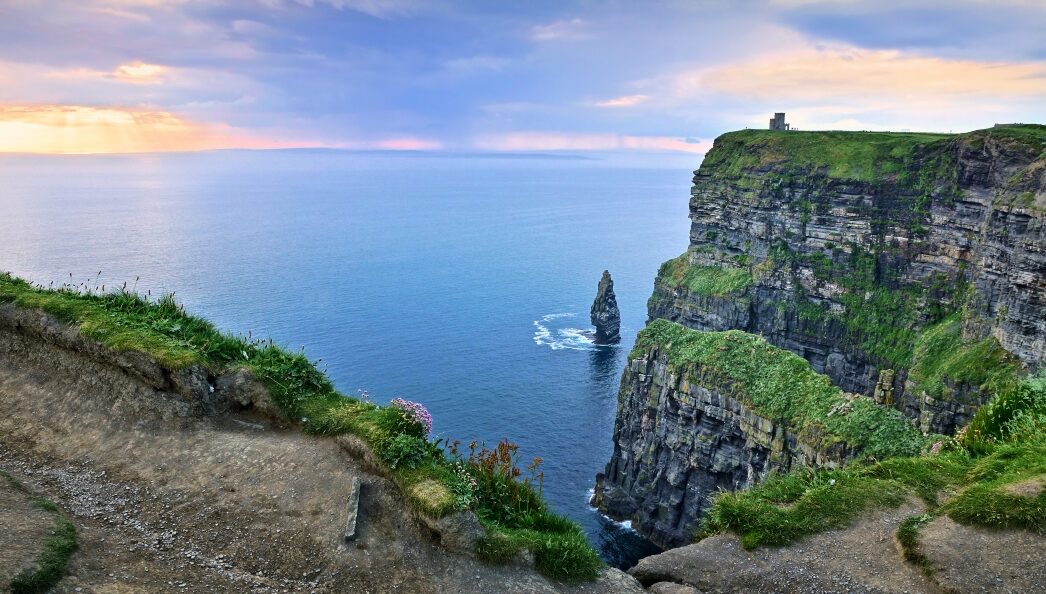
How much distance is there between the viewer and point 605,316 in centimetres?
11656

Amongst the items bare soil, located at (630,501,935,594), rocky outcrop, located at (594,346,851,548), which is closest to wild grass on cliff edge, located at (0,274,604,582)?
bare soil, located at (630,501,935,594)

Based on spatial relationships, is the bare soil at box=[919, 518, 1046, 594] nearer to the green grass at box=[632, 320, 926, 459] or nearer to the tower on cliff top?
the green grass at box=[632, 320, 926, 459]

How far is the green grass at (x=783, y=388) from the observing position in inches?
1538

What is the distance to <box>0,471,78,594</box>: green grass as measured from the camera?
11955mm

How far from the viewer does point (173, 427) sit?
1841cm

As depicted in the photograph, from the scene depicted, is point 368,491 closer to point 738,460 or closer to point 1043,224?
point 738,460

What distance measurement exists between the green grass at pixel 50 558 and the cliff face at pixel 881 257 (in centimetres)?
6914

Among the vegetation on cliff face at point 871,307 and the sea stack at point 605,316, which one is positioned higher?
the vegetation on cliff face at point 871,307

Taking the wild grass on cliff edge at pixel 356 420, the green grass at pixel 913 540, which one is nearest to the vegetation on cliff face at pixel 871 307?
the green grass at pixel 913 540

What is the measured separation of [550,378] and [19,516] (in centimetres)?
8390

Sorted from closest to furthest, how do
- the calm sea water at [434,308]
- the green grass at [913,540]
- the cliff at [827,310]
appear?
the green grass at [913,540] → the cliff at [827,310] → the calm sea water at [434,308]

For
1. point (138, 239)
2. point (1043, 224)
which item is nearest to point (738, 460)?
point (1043, 224)

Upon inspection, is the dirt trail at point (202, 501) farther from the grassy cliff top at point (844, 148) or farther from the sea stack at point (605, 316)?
the sea stack at point (605, 316)

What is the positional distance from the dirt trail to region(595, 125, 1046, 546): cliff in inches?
546
